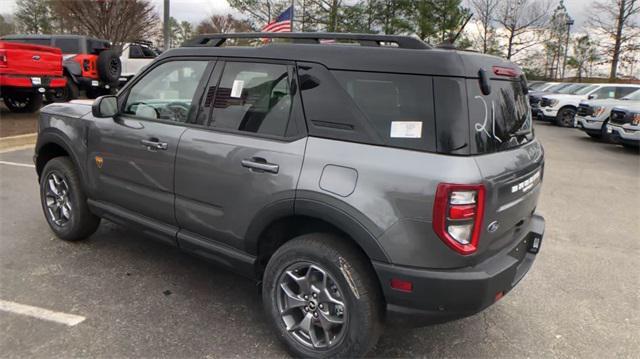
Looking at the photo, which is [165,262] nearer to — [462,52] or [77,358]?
[77,358]

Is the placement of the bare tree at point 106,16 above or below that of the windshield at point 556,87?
above

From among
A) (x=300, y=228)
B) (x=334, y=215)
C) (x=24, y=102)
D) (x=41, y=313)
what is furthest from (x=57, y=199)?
(x=24, y=102)

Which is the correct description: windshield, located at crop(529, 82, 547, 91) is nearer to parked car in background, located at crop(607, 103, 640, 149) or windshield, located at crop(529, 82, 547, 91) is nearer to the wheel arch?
parked car in background, located at crop(607, 103, 640, 149)

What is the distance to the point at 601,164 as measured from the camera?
10.2 metres

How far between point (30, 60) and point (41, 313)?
30.5 ft

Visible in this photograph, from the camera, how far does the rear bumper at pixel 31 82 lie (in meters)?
10.2

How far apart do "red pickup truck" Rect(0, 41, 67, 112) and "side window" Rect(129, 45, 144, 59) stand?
635 centimetres

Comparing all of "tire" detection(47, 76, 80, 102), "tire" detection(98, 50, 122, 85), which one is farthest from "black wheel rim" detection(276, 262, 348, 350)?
"tire" detection(98, 50, 122, 85)

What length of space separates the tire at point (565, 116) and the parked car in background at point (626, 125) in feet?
18.5

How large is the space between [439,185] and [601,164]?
9484 mm

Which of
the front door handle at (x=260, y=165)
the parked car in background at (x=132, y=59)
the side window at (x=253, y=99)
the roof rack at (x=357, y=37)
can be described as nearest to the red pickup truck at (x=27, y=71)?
the parked car in background at (x=132, y=59)

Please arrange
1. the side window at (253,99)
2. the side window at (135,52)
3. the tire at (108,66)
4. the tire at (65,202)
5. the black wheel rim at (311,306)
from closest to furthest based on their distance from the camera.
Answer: the black wheel rim at (311,306), the side window at (253,99), the tire at (65,202), the tire at (108,66), the side window at (135,52)

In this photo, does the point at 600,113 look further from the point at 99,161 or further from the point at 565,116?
the point at 99,161

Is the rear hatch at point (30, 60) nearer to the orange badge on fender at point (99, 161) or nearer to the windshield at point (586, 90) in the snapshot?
Result: the orange badge on fender at point (99, 161)
